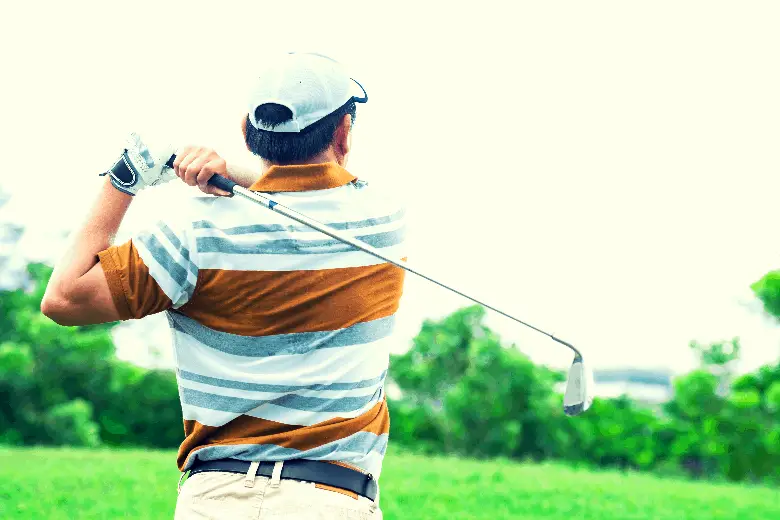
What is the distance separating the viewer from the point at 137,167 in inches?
82.1

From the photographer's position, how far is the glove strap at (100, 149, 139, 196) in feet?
6.85

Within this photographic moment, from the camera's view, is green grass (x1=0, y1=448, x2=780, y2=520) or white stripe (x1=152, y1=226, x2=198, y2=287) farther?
green grass (x1=0, y1=448, x2=780, y2=520)

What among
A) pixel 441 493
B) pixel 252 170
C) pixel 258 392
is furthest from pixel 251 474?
pixel 441 493

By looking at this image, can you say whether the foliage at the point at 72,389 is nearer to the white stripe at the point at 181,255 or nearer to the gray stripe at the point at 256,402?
the gray stripe at the point at 256,402

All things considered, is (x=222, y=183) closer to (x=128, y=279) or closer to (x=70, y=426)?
(x=128, y=279)

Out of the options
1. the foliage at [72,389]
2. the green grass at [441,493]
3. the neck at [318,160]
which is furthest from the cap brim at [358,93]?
the foliage at [72,389]

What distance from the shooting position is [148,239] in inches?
78.3

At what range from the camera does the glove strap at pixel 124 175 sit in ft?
6.85

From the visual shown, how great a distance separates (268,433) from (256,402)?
7 centimetres

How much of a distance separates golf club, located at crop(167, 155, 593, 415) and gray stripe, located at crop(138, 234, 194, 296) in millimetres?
175

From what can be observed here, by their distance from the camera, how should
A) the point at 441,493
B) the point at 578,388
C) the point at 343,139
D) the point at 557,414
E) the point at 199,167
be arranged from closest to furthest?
the point at 199,167
the point at 343,139
the point at 578,388
the point at 441,493
the point at 557,414

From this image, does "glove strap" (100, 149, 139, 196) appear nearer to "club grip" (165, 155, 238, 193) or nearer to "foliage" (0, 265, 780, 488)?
"club grip" (165, 155, 238, 193)

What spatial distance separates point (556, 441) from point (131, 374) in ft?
27.2

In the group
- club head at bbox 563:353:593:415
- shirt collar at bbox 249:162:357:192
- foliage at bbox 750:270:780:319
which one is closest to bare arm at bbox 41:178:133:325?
shirt collar at bbox 249:162:357:192
